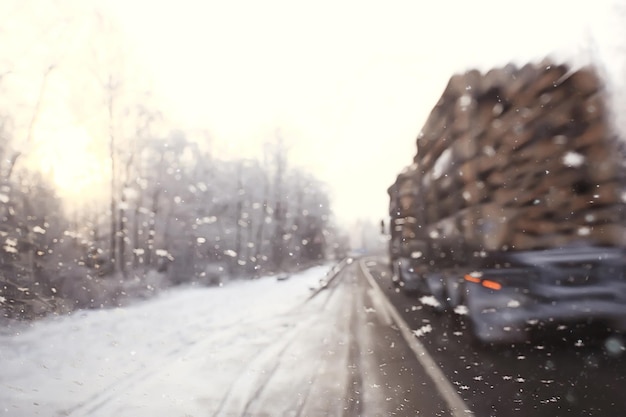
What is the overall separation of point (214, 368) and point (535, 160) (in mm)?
5635

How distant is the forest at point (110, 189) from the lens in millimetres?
18000

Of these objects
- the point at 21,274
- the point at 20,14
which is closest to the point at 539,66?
the point at 21,274

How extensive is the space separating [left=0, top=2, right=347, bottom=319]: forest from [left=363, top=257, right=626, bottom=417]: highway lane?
431 inches

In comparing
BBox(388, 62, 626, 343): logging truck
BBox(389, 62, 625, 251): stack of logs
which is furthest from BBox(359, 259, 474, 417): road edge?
BBox(389, 62, 625, 251): stack of logs

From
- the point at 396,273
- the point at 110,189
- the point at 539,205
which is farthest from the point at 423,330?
the point at 110,189

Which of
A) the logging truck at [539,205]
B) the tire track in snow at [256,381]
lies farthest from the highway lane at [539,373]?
the tire track in snow at [256,381]

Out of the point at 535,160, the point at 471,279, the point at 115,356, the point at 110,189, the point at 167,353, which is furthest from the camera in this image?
the point at 110,189

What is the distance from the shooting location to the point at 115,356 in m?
8.08

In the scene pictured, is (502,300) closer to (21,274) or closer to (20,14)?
(21,274)

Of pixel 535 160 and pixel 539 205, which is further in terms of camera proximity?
pixel 535 160

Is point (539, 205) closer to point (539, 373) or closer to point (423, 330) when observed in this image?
point (539, 373)

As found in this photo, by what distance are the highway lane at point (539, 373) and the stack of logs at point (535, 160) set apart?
1550 millimetres

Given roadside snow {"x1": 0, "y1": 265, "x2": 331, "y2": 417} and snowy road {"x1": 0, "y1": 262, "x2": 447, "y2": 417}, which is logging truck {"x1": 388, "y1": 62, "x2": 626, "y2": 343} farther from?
roadside snow {"x1": 0, "y1": 265, "x2": 331, "y2": 417}

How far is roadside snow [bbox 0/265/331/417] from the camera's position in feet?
18.6
